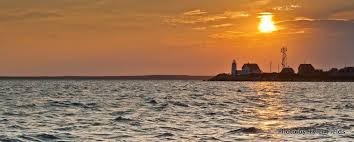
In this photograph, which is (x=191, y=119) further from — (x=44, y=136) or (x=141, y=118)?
(x=44, y=136)

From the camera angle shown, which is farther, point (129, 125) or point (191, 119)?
point (191, 119)

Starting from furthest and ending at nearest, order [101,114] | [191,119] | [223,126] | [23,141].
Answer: [101,114] → [191,119] → [223,126] → [23,141]

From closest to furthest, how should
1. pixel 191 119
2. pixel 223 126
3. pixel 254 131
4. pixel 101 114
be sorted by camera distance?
1. pixel 254 131
2. pixel 223 126
3. pixel 191 119
4. pixel 101 114

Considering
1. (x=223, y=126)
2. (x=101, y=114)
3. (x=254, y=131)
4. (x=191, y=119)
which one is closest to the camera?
(x=254, y=131)

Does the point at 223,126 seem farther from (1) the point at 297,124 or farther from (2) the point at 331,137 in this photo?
(2) the point at 331,137

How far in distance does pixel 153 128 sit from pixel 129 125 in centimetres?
231

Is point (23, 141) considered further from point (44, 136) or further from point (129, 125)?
point (129, 125)

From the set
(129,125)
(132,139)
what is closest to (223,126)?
(129,125)

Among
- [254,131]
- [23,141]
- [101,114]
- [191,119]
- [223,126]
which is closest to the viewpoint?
[23,141]

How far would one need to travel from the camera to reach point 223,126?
34281 millimetres

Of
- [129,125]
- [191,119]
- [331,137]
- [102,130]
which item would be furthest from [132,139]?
[191,119]

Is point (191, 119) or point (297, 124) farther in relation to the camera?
point (191, 119)

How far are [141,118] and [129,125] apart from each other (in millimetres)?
5637

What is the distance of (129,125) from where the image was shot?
1369 inches
